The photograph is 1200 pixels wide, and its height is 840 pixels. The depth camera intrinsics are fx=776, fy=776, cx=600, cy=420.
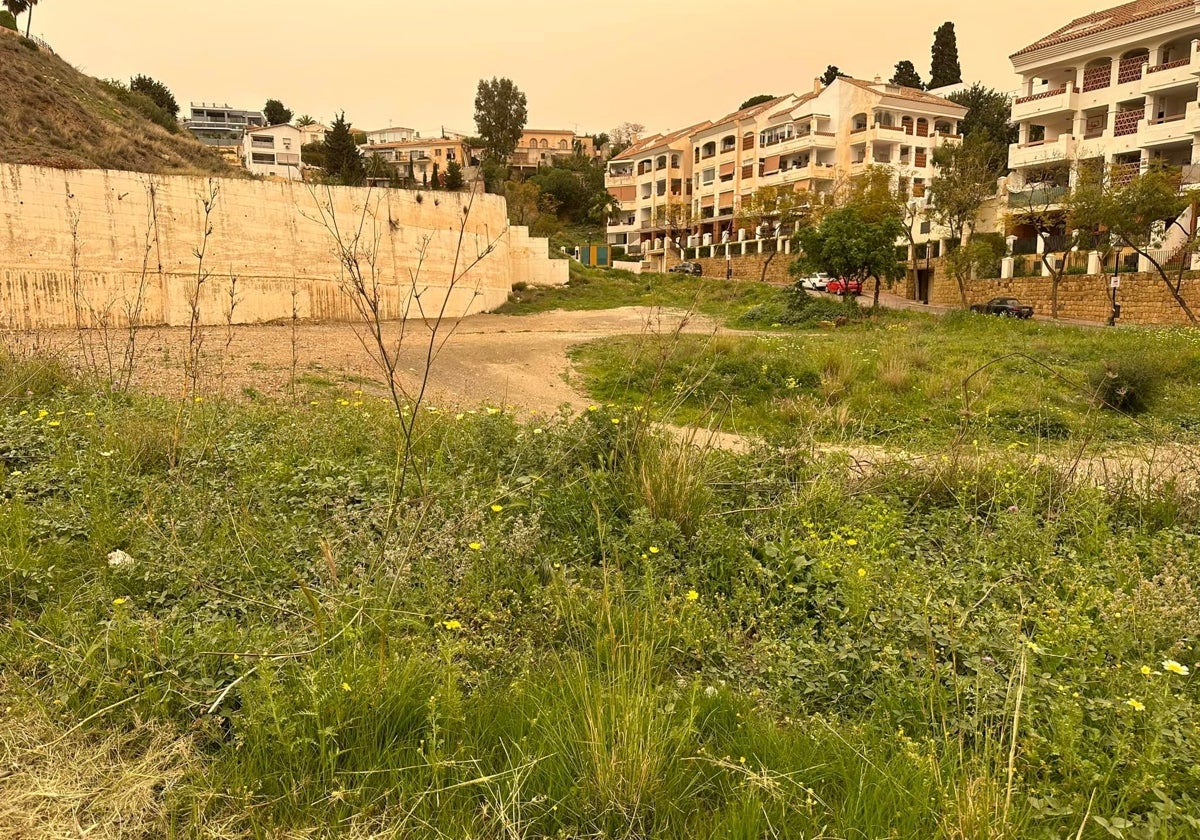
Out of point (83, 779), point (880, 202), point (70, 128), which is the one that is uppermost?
point (70, 128)

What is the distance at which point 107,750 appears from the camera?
2.32 meters

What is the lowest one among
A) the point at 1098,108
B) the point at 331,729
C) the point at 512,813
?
the point at 512,813

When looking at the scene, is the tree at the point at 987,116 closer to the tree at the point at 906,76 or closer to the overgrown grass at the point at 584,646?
the tree at the point at 906,76

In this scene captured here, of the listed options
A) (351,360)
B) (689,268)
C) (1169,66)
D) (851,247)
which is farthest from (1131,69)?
(351,360)

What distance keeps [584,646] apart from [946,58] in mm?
66974

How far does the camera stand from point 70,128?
989 inches

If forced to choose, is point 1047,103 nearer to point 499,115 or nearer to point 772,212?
point 772,212

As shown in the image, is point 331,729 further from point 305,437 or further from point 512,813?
point 305,437

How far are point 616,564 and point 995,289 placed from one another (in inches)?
1246

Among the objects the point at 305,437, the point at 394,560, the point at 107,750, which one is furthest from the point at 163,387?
the point at 107,750

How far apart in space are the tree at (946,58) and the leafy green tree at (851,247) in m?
40.7

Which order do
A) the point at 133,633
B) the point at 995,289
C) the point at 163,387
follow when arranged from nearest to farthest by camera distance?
the point at 133,633 < the point at 163,387 < the point at 995,289

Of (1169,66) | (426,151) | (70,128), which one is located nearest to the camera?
(70,128)

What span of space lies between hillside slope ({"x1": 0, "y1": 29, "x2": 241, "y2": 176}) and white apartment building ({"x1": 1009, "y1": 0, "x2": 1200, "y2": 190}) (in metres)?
33.2
